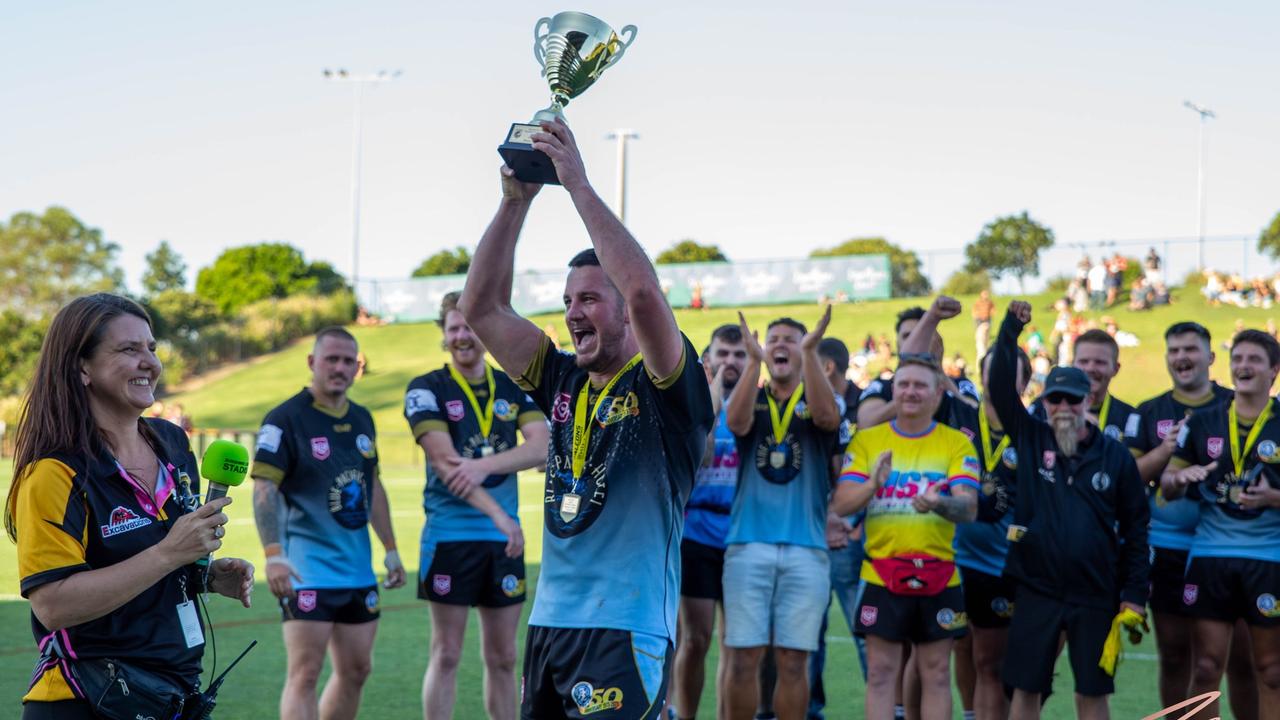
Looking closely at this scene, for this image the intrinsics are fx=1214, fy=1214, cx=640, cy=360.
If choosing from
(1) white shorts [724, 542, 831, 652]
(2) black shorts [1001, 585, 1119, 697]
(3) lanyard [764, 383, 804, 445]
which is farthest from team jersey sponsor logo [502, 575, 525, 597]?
(2) black shorts [1001, 585, 1119, 697]

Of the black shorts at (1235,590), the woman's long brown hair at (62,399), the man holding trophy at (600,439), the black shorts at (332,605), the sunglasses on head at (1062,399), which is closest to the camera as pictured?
the woman's long brown hair at (62,399)

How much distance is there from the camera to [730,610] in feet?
22.6

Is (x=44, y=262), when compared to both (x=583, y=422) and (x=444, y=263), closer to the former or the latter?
(x=444, y=263)

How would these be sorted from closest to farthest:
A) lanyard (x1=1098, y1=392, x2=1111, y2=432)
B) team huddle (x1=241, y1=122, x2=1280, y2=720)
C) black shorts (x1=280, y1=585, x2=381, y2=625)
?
1. black shorts (x1=280, y1=585, x2=381, y2=625)
2. team huddle (x1=241, y1=122, x2=1280, y2=720)
3. lanyard (x1=1098, y1=392, x2=1111, y2=432)

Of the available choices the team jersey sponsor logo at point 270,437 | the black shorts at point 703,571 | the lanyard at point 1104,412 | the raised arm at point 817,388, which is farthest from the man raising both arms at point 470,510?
the lanyard at point 1104,412

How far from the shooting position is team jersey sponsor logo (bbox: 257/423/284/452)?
21.0 ft

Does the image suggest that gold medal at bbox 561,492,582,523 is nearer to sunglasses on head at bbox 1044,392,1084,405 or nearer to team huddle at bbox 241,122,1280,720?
team huddle at bbox 241,122,1280,720

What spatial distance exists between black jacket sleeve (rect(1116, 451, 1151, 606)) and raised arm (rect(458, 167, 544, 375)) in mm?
3885

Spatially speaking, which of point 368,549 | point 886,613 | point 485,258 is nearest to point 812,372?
point 886,613

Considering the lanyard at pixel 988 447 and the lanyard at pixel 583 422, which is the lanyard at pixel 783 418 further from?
the lanyard at pixel 583 422

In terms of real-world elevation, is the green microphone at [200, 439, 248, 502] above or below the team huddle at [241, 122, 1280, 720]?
above

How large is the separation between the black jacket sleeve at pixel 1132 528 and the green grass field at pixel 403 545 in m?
2.01

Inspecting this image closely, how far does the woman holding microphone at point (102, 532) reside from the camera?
3.45 meters

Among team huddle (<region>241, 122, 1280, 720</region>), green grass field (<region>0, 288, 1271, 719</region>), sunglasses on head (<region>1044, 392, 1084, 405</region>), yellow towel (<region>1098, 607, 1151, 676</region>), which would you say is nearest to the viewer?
yellow towel (<region>1098, 607, 1151, 676</region>)
